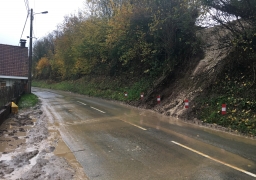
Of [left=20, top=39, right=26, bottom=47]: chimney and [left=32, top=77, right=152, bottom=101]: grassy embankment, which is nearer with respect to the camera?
[left=32, top=77, right=152, bottom=101]: grassy embankment

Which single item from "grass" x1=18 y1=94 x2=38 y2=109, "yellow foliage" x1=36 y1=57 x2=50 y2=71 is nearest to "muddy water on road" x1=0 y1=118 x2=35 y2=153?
"grass" x1=18 y1=94 x2=38 y2=109

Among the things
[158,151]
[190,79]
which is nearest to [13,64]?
[190,79]

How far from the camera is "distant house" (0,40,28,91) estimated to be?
112ft

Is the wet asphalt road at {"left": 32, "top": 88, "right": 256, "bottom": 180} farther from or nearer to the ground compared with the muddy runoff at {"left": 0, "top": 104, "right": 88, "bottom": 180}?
farther from the ground

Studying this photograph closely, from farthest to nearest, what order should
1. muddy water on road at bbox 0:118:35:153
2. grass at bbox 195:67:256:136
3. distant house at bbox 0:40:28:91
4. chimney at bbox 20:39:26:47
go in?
chimney at bbox 20:39:26:47 < distant house at bbox 0:40:28:91 < grass at bbox 195:67:256:136 < muddy water on road at bbox 0:118:35:153

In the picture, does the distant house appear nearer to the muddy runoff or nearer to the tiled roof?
the tiled roof

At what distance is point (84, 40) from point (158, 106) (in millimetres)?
21517

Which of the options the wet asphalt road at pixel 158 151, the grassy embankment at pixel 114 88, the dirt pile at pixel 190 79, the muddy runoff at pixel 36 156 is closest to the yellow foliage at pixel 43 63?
the grassy embankment at pixel 114 88

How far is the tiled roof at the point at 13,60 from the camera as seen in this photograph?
3470 cm

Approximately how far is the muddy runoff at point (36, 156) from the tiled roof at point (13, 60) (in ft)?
86.6

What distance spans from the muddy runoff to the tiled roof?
26.4 metres

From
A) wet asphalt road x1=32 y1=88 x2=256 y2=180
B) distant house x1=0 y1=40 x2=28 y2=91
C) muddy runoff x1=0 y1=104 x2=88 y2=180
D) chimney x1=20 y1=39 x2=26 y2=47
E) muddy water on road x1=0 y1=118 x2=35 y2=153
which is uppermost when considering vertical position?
chimney x1=20 y1=39 x2=26 y2=47

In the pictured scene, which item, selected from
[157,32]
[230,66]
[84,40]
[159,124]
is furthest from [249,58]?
[84,40]

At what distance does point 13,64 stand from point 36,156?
1287 inches
